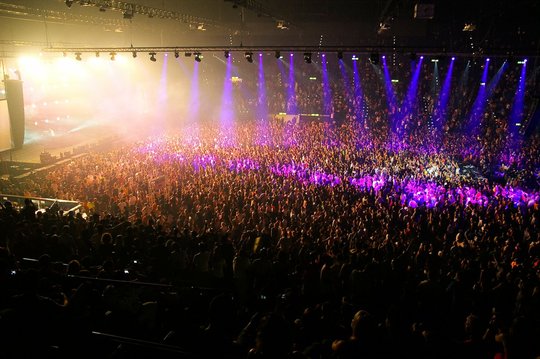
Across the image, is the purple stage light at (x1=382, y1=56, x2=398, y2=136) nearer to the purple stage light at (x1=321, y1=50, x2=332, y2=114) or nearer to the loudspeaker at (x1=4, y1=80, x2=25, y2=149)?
the purple stage light at (x1=321, y1=50, x2=332, y2=114)

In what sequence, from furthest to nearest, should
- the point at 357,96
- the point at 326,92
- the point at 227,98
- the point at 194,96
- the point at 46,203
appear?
the point at 194,96
the point at 227,98
the point at 326,92
the point at 357,96
the point at 46,203

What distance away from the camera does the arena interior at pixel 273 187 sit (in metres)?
3.75

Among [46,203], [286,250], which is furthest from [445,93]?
[46,203]

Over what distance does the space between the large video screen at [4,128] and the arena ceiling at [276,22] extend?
9.62 ft

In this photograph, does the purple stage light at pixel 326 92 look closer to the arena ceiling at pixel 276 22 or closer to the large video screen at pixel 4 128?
the arena ceiling at pixel 276 22

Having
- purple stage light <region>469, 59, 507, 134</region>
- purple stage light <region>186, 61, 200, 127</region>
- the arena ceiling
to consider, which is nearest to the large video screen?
the arena ceiling

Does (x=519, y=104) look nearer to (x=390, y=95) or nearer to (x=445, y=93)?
(x=445, y=93)

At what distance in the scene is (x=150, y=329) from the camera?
3.98 metres

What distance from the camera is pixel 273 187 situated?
1195cm

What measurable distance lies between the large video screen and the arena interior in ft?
0.32

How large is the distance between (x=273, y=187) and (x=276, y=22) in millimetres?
15892

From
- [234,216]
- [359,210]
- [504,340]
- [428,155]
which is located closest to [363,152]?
[428,155]

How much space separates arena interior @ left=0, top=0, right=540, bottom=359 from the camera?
148 inches

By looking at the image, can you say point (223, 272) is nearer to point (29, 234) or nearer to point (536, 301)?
point (29, 234)
